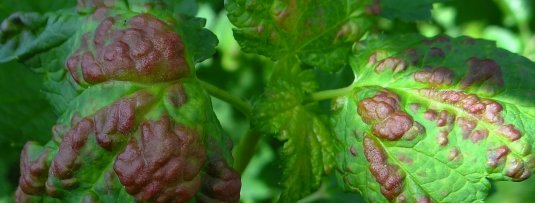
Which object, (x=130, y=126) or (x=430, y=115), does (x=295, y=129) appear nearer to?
(x=430, y=115)

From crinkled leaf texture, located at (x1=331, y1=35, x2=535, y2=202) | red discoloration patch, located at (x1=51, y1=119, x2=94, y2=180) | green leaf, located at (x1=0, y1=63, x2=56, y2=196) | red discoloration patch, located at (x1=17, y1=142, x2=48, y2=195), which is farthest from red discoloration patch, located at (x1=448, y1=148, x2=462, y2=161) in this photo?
green leaf, located at (x1=0, y1=63, x2=56, y2=196)

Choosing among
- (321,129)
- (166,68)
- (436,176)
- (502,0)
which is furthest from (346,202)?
(502,0)

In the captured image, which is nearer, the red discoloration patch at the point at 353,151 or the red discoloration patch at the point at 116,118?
the red discoloration patch at the point at 116,118

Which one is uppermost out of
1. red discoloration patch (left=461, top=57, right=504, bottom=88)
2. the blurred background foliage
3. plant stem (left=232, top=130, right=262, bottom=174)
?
red discoloration patch (left=461, top=57, right=504, bottom=88)

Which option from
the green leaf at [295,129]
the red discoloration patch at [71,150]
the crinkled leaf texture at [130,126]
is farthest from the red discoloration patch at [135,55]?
the green leaf at [295,129]

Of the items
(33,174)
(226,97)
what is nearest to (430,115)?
(226,97)

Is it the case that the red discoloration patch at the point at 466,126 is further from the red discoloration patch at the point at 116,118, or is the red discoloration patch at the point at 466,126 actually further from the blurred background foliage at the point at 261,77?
the blurred background foliage at the point at 261,77

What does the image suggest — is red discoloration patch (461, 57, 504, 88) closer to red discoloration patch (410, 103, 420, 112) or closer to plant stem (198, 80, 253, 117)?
red discoloration patch (410, 103, 420, 112)
